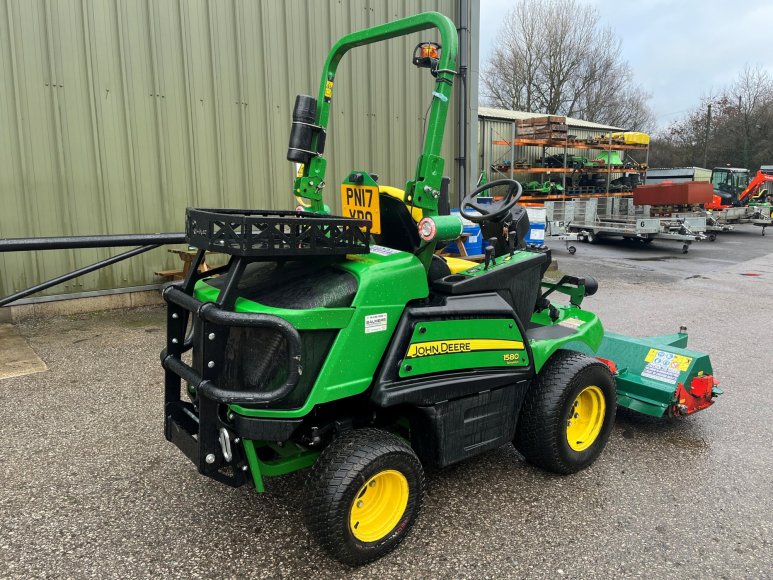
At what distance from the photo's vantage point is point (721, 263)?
38.4 ft

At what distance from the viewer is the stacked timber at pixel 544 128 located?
16250mm

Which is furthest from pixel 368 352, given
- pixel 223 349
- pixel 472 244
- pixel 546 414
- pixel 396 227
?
pixel 472 244

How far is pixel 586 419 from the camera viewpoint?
3.20m

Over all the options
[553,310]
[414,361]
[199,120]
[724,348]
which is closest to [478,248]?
[724,348]

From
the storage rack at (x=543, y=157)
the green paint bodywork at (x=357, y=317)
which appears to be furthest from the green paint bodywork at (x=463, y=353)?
the storage rack at (x=543, y=157)

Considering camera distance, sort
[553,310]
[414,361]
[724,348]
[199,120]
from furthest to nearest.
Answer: [199,120] → [724,348] → [553,310] → [414,361]

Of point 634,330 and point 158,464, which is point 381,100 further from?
point 158,464

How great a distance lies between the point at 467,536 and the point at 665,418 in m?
1.83

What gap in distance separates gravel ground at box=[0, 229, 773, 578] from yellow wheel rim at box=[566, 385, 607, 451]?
0.52 ft

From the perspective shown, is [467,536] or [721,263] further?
[721,263]

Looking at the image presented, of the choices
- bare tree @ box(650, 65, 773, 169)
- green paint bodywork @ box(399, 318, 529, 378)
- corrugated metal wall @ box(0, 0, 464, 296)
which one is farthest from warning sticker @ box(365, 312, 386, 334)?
bare tree @ box(650, 65, 773, 169)

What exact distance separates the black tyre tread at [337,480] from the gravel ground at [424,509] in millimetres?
181

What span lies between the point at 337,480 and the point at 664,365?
2398mm

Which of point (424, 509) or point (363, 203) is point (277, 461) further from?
point (363, 203)
